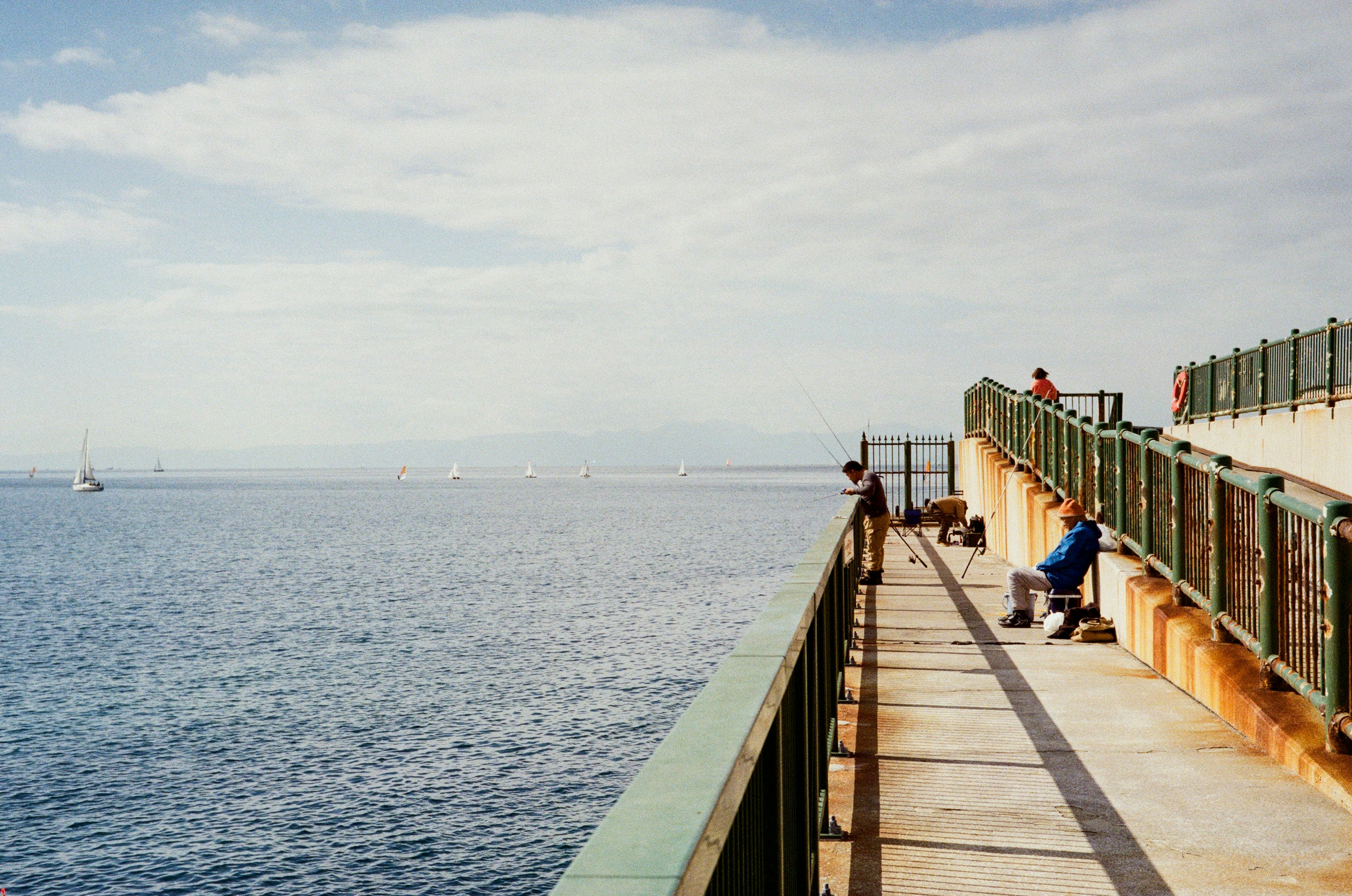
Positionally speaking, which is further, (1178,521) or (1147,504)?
(1147,504)

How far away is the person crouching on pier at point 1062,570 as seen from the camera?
37.4ft

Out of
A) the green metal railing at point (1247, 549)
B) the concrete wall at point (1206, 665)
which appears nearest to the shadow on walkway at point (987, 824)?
the concrete wall at point (1206, 665)

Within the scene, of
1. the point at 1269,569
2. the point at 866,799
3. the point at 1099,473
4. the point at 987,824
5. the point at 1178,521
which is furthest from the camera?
the point at 1099,473

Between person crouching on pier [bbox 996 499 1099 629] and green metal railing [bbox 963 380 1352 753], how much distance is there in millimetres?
347

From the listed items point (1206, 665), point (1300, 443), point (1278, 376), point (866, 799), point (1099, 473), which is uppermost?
point (1278, 376)

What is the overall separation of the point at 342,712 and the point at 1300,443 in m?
21.7

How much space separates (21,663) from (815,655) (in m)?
41.8

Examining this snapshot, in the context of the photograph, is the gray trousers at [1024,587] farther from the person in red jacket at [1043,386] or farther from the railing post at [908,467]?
the railing post at [908,467]

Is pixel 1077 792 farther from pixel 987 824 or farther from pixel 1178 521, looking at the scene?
pixel 1178 521

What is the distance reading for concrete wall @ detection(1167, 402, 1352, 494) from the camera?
55.6 ft

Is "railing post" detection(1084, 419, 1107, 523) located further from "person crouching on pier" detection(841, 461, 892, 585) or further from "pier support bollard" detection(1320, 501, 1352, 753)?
"pier support bollard" detection(1320, 501, 1352, 753)

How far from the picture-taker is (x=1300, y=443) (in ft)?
62.2

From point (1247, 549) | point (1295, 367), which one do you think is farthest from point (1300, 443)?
point (1247, 549)

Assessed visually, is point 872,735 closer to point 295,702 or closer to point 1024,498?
point 1024,498
